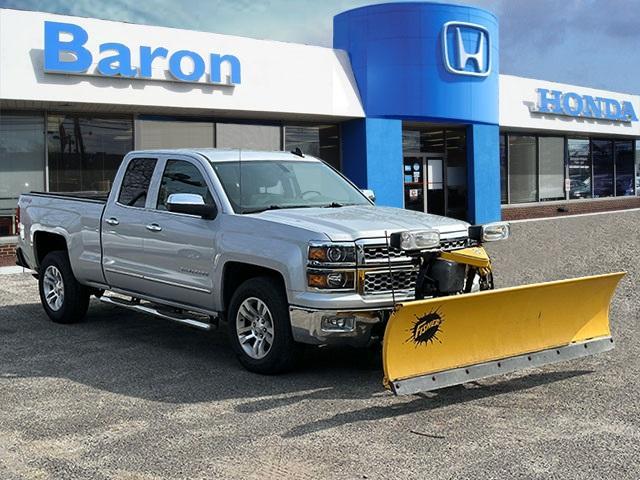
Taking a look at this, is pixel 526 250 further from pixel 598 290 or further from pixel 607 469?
pixel 607 469

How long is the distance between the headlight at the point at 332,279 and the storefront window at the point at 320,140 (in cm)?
1356

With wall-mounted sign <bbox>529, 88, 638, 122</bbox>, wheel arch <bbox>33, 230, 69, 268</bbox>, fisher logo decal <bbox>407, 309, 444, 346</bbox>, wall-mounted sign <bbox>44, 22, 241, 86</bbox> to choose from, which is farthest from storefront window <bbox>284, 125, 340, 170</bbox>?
fisher logo decal <bbox>407, 309, 444, 346</bbox>

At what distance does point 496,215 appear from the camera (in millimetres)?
22438

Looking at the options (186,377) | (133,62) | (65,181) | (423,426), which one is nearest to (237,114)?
(133,62)

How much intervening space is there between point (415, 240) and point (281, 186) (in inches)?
74.4

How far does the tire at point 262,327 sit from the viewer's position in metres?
5.95

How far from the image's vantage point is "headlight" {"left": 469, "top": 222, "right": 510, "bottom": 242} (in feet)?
20.2

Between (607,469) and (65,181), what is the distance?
1321 centimetres

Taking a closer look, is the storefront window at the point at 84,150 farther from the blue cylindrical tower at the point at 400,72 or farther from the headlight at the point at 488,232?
the headlight at the point at 488,232

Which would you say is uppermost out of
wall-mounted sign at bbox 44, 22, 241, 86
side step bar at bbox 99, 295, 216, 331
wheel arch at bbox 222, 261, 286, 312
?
wall-mounted sign at bbox 44, 22, 241, 86

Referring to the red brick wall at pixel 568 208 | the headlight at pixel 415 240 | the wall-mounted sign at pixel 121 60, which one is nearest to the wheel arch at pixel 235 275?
the headlight at pixel 415 240

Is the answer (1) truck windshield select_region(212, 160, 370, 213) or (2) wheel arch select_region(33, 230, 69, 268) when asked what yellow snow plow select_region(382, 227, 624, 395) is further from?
(2) wheel arch select_region(33, 230, 69, 268)

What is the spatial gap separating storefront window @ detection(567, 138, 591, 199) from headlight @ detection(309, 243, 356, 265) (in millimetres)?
23684

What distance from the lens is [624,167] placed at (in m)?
30.9
